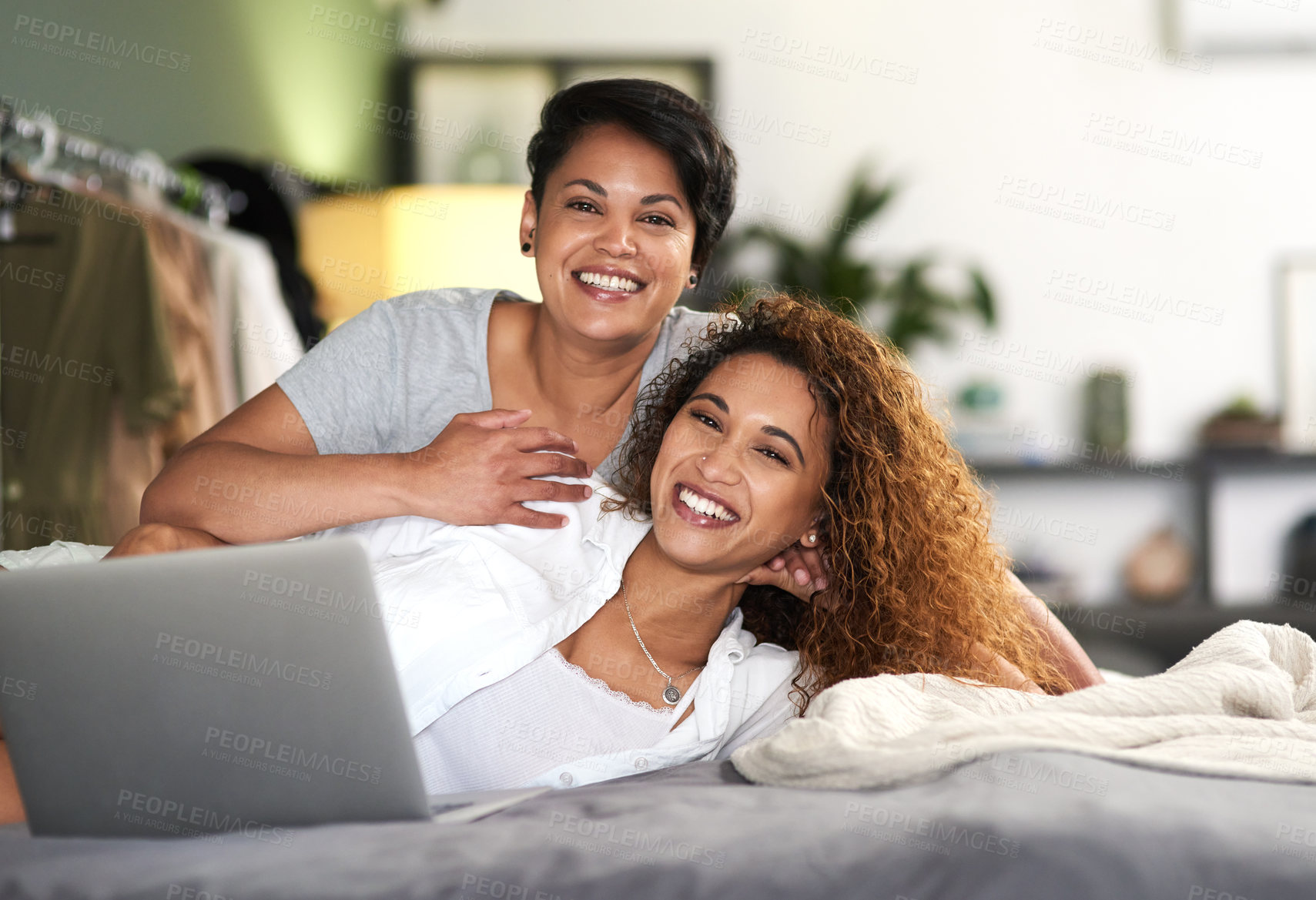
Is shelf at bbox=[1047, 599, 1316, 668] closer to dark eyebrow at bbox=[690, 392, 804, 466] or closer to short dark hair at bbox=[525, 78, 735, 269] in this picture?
short dark hair at bbox=[525, 78, 735, 269]

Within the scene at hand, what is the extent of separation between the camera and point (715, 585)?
1411 millimetres

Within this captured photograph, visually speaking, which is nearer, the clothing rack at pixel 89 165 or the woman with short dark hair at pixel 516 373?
the woman with short dark hair at pixel 516 373

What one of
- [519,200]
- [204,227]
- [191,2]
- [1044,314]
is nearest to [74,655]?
[204,227]

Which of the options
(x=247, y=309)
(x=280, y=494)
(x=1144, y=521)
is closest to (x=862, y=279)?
(x=1144, y=521)

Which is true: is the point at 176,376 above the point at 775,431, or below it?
above

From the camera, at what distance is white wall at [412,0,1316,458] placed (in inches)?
160

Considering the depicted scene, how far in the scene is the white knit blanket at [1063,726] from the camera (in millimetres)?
952

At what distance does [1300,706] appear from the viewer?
1.19 m

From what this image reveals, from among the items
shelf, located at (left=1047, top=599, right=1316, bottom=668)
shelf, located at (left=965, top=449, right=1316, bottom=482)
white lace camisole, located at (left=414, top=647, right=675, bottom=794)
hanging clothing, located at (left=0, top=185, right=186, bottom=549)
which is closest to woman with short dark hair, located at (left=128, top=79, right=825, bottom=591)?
white lace camisole, located at (left=414, top=647, right=675, bottom=794)

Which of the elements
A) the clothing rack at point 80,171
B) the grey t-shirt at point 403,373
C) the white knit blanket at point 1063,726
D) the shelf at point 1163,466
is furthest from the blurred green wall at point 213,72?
the shelf at point 1163,466

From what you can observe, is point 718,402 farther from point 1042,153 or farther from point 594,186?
point 1042,153

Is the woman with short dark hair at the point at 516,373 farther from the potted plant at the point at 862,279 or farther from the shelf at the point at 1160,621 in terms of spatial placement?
the shelf at the point at 1160,621

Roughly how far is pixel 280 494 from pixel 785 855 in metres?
→ 0.87

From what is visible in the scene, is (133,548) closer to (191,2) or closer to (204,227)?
(204,227)
